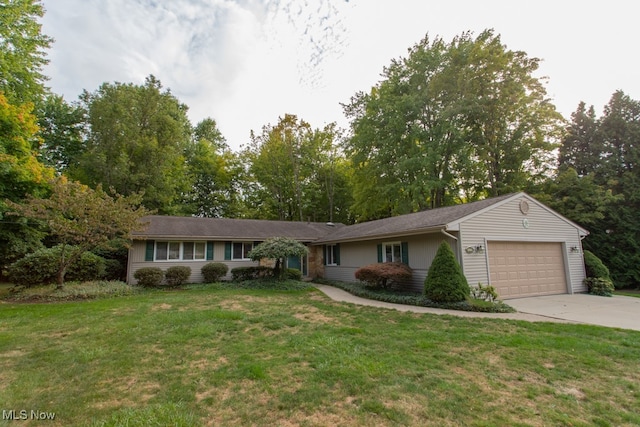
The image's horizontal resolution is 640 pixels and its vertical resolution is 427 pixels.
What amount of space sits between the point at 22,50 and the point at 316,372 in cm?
1925

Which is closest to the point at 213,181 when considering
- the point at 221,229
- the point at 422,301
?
the point at 221,229

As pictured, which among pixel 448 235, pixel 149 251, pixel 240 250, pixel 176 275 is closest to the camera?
pixel 448 235

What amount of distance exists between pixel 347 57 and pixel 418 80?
10664 mm

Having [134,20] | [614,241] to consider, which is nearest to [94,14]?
[134,20]

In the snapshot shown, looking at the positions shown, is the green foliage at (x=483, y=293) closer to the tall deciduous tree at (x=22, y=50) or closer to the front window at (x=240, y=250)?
the front window at (x=240, y=250)

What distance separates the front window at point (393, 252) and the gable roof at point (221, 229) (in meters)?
5.71

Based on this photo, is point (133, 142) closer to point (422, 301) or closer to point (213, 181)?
point (213, 181)

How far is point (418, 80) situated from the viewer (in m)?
20.4

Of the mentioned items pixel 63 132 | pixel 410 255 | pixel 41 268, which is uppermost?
pixel 63 132

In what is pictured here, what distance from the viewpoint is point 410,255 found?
1147cm

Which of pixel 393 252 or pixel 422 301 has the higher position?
pixel 393 252

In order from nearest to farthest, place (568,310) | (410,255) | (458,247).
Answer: (568,310) → (458,247) → (410,255)

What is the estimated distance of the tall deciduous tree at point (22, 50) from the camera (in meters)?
12.7
